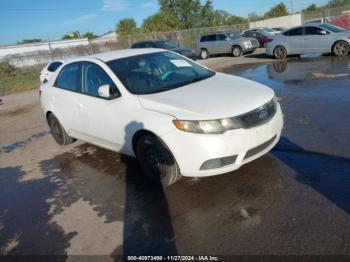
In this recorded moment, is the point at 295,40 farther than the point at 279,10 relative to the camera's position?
No

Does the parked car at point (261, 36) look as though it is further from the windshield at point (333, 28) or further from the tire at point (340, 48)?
the tire at point (340, 48)

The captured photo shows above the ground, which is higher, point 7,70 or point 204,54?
point 7,70

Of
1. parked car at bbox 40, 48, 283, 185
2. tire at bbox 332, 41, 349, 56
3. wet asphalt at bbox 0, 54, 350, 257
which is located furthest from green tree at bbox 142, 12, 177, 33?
wet asphalt at bbox 0, 54, 350, 257

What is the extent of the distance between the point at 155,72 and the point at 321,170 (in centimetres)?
262

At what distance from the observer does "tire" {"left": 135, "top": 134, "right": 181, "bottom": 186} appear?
14.1 ft

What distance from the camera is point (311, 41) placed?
16.0 meters

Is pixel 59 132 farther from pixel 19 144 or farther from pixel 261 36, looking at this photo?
pixel 261 36

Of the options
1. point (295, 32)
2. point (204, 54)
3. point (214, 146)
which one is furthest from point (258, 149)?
point (204, 54)

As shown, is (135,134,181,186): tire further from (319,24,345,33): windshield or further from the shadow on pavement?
(319,24,345,33): windshield

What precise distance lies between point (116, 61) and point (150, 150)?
1.59m

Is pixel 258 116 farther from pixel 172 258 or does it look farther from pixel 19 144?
pixel 19 144

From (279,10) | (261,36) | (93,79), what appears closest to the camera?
(93,79)

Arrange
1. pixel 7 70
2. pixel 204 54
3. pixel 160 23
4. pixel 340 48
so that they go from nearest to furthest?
pixel 340 48
pixel 204 54
pixel 7 70
pixel 160 23

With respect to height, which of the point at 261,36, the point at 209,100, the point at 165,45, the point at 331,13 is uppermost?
the point at 331,13
